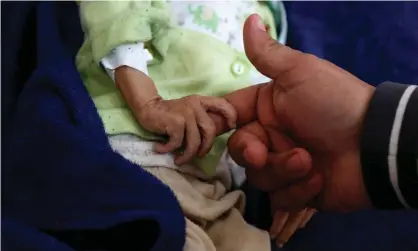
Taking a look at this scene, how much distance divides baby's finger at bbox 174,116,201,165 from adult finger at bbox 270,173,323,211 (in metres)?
0.11

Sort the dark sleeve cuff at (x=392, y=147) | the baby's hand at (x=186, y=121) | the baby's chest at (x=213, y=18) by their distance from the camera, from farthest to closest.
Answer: the baby's chest at (x=213, y=18)
the baby's hand at (x=186, y=121)
the dark sleeve cuff at (x=392, y=147)

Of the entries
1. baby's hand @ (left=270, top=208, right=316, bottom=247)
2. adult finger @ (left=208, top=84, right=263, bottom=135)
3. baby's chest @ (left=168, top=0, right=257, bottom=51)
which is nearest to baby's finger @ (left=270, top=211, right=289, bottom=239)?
baby's hand @ (left=270, top=208, right=316, bottom=247)

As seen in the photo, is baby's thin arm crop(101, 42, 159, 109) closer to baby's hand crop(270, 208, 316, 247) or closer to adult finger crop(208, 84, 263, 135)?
adult finger crop(208, 84, 263, 135)

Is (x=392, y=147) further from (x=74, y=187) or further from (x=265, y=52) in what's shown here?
(x=74, y=187)

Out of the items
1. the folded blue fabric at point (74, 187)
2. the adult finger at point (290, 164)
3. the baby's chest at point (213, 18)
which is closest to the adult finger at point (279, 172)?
the adult finger at point (290, 164)

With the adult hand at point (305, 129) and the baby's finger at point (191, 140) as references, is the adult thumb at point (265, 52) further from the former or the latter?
the baby's finger at point (191, 140)

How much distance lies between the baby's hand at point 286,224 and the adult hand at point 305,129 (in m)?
0.03

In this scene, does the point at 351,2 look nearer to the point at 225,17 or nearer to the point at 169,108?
the point at 225,17

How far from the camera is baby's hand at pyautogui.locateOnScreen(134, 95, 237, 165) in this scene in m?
0.80

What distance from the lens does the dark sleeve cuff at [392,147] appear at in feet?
2.29

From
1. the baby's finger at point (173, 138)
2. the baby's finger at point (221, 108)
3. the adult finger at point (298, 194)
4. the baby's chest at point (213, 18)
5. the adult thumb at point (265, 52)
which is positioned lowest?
the adult finger at point (298, 194)

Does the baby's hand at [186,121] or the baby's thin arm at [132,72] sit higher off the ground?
the baby's thin arm at [132,72]

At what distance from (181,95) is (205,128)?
0.10 metres

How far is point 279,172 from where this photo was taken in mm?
752
